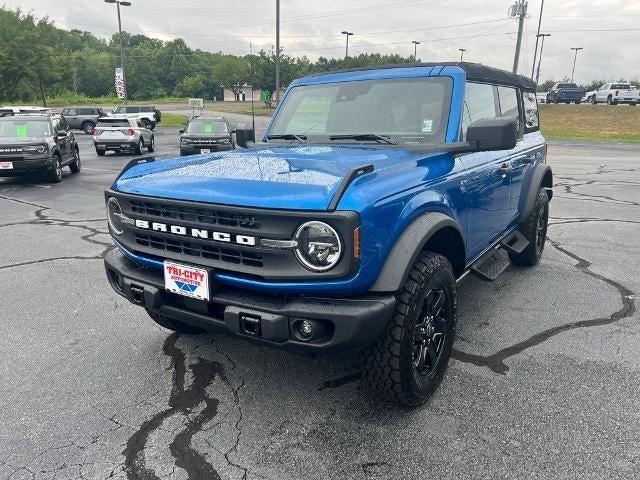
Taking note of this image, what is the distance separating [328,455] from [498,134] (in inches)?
80.1

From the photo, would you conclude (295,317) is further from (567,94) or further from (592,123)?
(567,94)

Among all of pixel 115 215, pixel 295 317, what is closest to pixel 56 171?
pixel 115 215

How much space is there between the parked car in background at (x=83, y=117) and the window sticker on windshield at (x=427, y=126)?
3569cm

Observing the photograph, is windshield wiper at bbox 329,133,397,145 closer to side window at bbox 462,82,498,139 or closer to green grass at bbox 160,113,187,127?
side window at bbox 462,82,498,139

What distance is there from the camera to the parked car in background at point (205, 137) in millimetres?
16469

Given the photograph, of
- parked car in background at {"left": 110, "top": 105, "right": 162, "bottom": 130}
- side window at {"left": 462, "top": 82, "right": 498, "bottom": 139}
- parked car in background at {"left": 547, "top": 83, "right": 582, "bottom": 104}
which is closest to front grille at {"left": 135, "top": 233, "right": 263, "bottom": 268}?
side window at {"left": 462, "top": 82, "right": 498, "bottom": 139}

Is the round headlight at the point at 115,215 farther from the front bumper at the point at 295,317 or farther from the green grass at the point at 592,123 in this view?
the green grass at the point at 592,123

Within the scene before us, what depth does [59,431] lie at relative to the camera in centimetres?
268

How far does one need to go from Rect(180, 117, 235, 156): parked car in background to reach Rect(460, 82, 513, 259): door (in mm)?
12841

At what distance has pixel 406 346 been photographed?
100 inches

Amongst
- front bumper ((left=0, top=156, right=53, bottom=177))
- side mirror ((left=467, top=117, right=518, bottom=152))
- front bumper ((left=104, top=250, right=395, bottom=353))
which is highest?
side mirror ((left=467, top=117, right=518, bottom=152))

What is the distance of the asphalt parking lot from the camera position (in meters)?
2.42

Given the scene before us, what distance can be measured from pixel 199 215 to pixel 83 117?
121 ft

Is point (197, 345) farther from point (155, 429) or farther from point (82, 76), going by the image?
point (82, 76)
